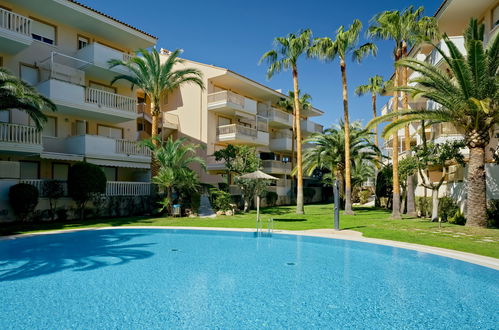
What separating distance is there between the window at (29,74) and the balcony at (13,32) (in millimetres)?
1312

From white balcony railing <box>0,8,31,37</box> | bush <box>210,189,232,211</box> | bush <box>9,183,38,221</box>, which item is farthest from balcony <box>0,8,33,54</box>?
bush <box>210,189,232,211</box>

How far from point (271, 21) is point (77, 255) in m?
17.0

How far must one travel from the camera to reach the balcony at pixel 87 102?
1997cm

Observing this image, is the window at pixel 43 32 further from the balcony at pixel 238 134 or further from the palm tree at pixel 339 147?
the palm tree at pixel 339 147

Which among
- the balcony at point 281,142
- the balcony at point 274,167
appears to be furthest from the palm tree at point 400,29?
the balcony at point 281,142

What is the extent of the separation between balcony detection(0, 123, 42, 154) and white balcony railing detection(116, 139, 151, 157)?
524cm

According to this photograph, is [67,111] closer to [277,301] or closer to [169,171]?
[169,171]

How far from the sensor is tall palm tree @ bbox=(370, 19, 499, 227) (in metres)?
14.0

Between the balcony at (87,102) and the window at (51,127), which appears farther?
the window at (51,127)

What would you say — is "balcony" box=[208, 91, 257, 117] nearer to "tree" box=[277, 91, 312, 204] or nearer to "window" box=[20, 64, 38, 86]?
"tree" box=[277, 91, 312, 204]

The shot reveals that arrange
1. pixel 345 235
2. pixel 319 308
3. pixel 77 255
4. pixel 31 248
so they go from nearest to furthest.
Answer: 1. pixel 319 308
2. pixel 77 255
3. pixel 31 248
4. pixel 345 235

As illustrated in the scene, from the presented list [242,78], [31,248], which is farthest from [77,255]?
[242,78]

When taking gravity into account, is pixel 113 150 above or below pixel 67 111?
below

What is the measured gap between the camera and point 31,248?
12.3 metres
